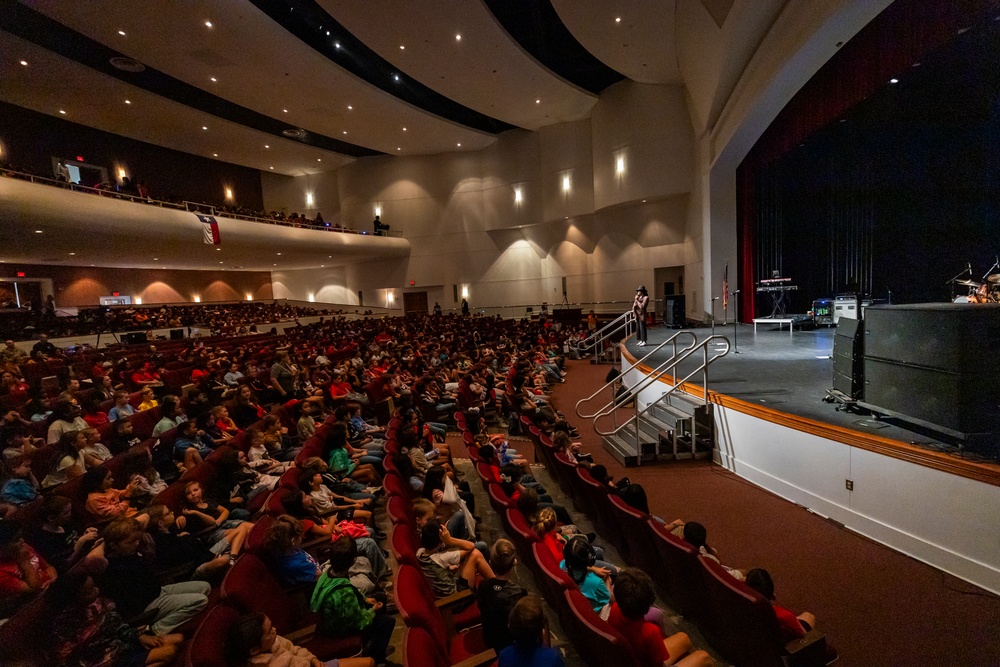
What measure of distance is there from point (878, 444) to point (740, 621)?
6.65 ft

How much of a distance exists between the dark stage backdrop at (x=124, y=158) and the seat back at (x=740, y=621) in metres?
18.4

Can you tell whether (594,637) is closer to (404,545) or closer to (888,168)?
(404,545)

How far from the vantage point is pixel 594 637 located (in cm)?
182

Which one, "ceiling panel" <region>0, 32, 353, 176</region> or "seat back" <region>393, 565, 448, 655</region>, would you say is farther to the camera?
"ceiling panel" <region>0, 32, 353, 176</region>

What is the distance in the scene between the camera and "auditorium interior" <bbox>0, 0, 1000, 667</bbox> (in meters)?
2.75

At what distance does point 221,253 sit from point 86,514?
18159 millimetres

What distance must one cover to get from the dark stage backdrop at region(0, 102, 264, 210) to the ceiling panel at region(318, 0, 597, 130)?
1038 centimetres

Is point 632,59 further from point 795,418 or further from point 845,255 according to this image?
point 795,418

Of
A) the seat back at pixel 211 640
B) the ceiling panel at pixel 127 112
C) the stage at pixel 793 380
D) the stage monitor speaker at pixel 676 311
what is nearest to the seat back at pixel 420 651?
the seat back at pixel 211 640

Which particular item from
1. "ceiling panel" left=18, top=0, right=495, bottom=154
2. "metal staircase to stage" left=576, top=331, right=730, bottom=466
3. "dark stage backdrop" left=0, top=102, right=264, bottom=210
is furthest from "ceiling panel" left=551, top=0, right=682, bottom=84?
"dark stage backdrop" left=0, top=102, right=264, bottom=210

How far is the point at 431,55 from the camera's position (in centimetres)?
1406

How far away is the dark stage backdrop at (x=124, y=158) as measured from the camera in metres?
15.9

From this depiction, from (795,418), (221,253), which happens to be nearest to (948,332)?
(795,418)

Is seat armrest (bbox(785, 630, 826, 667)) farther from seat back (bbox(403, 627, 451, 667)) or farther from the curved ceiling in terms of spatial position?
the curved ceiling
